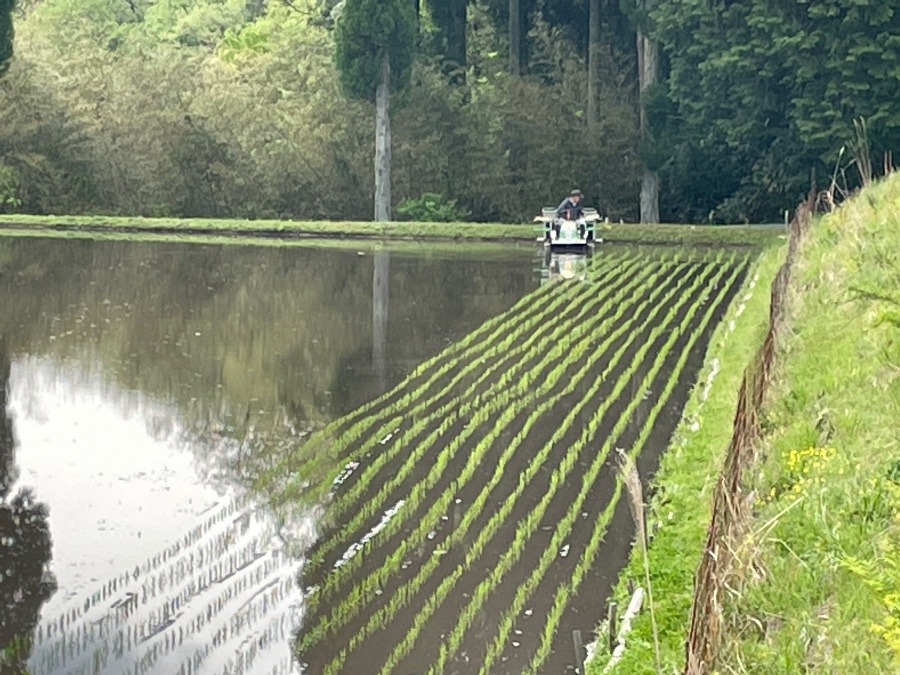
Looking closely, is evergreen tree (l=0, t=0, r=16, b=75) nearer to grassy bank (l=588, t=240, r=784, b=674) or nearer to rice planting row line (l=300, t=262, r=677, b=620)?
rice planting row line (l=300, t=262, r=677, b=620)

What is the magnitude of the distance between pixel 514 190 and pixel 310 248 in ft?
31.6

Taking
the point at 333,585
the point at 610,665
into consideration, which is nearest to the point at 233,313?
the point at 333,585

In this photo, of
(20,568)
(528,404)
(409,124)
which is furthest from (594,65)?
(20,568)

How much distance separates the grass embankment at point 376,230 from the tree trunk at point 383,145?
2.41m

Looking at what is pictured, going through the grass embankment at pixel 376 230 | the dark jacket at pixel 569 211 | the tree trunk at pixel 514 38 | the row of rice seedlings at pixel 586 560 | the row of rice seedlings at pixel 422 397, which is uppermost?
the tree trunk at pixel 514 38

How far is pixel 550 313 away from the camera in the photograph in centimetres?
1667

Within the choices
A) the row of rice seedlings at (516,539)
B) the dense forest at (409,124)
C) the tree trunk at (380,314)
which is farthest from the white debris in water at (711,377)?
the dense forest at (409,124)

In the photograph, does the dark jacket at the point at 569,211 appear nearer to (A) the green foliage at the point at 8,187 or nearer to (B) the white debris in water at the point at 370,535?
(A) the green foliage at the point at 8,187

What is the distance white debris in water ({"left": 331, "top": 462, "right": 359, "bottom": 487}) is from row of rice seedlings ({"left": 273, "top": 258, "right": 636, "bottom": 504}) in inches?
2.3

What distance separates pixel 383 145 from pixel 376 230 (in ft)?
11.8

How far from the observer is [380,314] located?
1653 cm

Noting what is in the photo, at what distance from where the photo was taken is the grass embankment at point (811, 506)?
457 cm

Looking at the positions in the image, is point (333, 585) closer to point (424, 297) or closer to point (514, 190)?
point (424, 297)

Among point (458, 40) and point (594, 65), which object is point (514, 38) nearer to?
point (458, 40)
